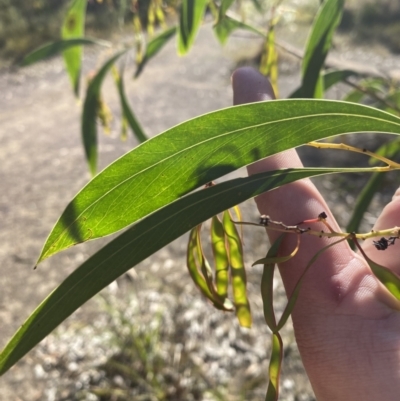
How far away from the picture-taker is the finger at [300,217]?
680mm

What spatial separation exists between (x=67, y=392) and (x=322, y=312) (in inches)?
43.3

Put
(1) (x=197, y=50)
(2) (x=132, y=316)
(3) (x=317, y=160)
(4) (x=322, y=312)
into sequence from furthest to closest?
(1) (x=197, y=50) → (3) (x=317, y=160) → (2) (x=132, y=316) → (4) (x=322, y=312)

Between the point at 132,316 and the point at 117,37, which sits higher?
the point at 117,37

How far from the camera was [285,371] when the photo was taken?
152cm

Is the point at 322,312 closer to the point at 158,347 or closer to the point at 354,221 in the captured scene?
the point at 354,221

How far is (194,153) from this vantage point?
0.46 metres

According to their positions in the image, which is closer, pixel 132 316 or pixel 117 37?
pixel 132 316

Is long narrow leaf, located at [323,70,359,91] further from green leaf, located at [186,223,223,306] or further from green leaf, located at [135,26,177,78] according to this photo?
green leaf, located at [186,223,223,306]

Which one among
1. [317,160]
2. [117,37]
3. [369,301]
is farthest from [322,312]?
Result: [117,37]

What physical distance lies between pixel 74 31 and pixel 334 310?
756mm

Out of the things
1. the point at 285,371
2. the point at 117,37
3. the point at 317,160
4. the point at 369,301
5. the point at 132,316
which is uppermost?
the point at 117,37

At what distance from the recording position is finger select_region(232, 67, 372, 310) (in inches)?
26.8

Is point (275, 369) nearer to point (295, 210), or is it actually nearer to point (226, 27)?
point (295, 210)

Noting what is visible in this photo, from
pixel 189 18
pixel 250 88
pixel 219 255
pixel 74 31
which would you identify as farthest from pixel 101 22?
pixel 219 255
